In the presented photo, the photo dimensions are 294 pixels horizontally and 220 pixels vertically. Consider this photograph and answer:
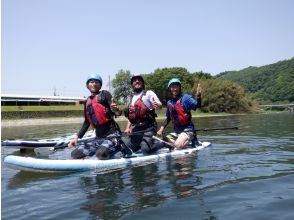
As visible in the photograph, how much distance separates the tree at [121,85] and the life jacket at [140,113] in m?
85.6

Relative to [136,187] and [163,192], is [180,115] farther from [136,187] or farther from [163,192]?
[163,192]

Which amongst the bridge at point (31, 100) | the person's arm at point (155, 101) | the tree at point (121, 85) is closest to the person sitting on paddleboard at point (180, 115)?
the person's arm at point (155, 101)

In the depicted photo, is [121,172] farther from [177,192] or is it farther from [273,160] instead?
[273,160]

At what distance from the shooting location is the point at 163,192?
578 centimetres

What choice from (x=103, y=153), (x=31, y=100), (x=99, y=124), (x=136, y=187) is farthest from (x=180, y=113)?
(x=31, y=100)

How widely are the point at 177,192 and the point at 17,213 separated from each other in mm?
2498

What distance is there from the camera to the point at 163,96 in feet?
285

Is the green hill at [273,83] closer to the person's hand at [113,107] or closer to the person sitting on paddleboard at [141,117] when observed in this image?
the person sitting on paddleboard at [141,117]

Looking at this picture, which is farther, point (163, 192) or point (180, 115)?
point (180, 115)

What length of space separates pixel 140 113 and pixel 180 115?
1.44 metres

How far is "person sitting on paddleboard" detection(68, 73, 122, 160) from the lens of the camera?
27.5ft

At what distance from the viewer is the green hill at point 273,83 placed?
148 metres

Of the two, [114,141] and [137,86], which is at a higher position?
[137,86]

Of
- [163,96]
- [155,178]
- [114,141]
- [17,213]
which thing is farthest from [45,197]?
[163,96]
